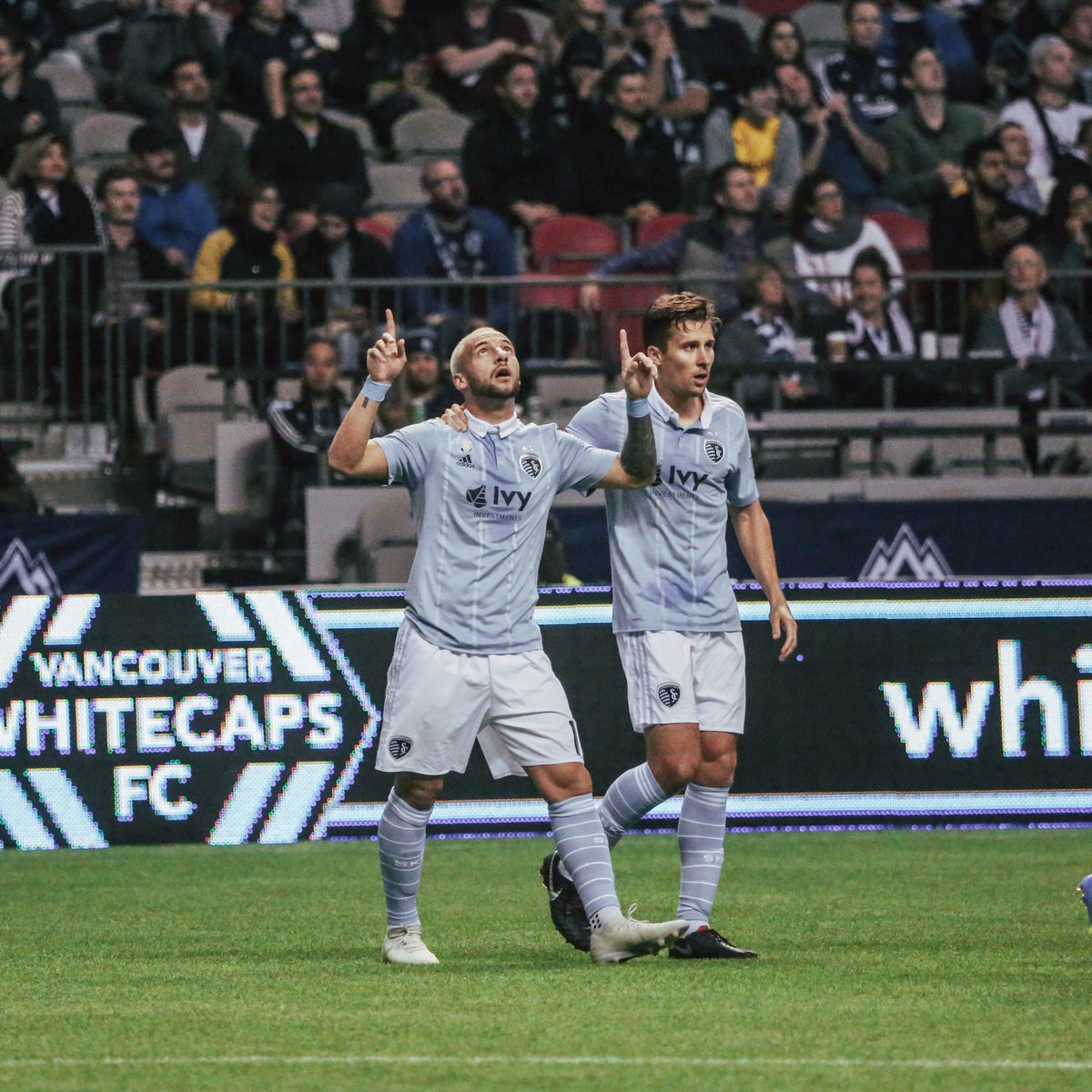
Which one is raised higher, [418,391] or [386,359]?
[386,359]

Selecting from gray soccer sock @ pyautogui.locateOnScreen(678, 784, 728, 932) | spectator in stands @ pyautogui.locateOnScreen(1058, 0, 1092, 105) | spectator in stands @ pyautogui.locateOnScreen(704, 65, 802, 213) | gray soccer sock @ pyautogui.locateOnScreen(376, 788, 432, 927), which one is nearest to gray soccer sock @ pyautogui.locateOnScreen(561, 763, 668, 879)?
gray soccer sock @ pyautogui.locateOnScreen(678, 784, 728, 932)

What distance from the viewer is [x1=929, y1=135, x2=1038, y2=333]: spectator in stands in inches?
659

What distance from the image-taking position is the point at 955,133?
1889cm

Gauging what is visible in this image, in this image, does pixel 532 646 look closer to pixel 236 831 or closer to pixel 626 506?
pixel 626 506

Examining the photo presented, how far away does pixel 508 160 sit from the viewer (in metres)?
17.5

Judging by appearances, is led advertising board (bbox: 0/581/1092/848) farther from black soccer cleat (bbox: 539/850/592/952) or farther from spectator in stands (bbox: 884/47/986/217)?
spectator in stands (bbox: 884/47/986/217)

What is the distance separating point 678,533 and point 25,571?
6.59m

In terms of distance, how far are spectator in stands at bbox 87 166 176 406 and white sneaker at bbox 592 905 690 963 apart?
8.98 meters

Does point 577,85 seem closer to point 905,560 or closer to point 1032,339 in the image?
point 1032,339

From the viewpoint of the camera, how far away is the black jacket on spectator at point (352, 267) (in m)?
16.3

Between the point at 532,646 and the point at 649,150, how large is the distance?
1089cm

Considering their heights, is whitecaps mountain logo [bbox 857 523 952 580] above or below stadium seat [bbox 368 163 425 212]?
below

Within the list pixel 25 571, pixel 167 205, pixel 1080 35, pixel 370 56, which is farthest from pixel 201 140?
pixel 1080 35

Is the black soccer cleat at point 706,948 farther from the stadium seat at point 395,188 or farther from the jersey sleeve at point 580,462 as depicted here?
the stadium seat at point 395,188
